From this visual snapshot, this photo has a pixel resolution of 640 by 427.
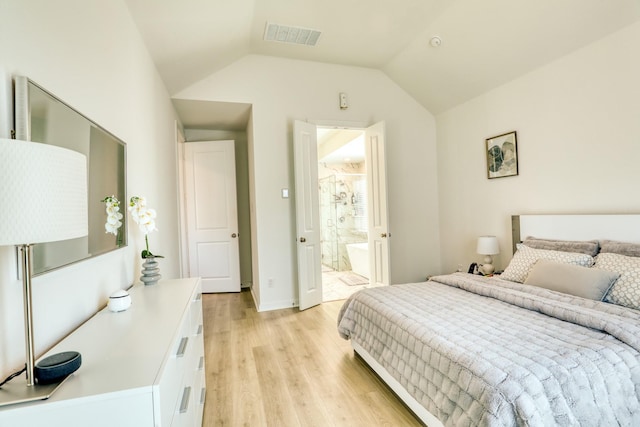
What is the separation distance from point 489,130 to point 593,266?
194 centimetres

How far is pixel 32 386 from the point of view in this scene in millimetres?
778

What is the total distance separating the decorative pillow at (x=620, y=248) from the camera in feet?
7.43

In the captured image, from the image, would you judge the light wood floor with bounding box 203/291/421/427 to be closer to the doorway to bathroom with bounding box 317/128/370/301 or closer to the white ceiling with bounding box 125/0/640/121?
the doorway to bathroom with bounding box 317/128/370/301

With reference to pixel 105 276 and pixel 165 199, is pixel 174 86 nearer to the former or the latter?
pixel 165 199

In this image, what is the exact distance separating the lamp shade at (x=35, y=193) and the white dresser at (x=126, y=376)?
1.27ft

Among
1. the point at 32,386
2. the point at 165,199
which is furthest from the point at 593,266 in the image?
the point at 165,199

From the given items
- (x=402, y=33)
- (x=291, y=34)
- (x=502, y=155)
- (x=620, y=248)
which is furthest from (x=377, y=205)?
(x=620, y=248)

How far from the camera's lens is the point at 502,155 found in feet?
11.6

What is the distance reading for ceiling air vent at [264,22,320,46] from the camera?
3.24 metres

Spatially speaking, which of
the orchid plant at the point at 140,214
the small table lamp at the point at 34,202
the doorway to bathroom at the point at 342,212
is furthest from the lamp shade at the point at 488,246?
the small table lamp at the point at 34,202

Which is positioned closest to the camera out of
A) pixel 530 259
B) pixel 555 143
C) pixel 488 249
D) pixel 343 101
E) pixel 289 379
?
pixel 289 379

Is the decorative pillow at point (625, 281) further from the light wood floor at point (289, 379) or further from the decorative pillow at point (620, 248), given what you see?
the light wood floor at point (289, 379)

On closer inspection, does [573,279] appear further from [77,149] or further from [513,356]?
[77,149]

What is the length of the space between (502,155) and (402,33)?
1.75 m
